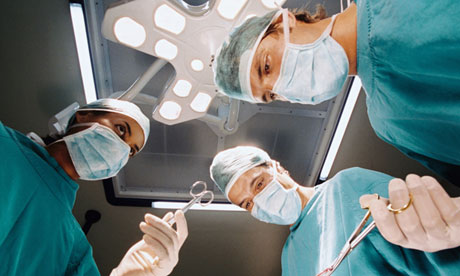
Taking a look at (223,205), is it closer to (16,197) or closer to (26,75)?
(16,197)

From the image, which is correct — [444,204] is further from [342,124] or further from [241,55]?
[342,124]

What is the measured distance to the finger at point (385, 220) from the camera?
573 millimetres

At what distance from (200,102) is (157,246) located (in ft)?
2.73

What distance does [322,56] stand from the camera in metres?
0.84

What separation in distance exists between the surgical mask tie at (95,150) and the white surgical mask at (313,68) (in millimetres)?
957

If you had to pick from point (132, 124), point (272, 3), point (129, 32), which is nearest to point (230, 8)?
point (272, 3)

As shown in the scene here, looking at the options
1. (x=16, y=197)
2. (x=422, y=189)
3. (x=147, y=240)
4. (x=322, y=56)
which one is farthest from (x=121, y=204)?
(x=422, y=189)

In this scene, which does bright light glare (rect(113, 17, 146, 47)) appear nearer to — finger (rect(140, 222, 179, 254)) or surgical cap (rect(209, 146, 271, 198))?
surgical cap (rect(209, 146, 271, 198))

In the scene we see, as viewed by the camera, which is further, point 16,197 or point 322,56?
point 16,197

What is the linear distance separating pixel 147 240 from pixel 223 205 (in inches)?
30.6

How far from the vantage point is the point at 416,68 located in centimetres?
69

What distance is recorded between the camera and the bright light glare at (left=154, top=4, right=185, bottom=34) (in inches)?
39.9

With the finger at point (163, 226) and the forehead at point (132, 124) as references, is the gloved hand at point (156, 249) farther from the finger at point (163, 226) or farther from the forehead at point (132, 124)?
the forehead at point (132, 124)

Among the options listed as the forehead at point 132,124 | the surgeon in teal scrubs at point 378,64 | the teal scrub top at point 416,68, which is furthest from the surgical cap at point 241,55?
the forehead at point 132,124
